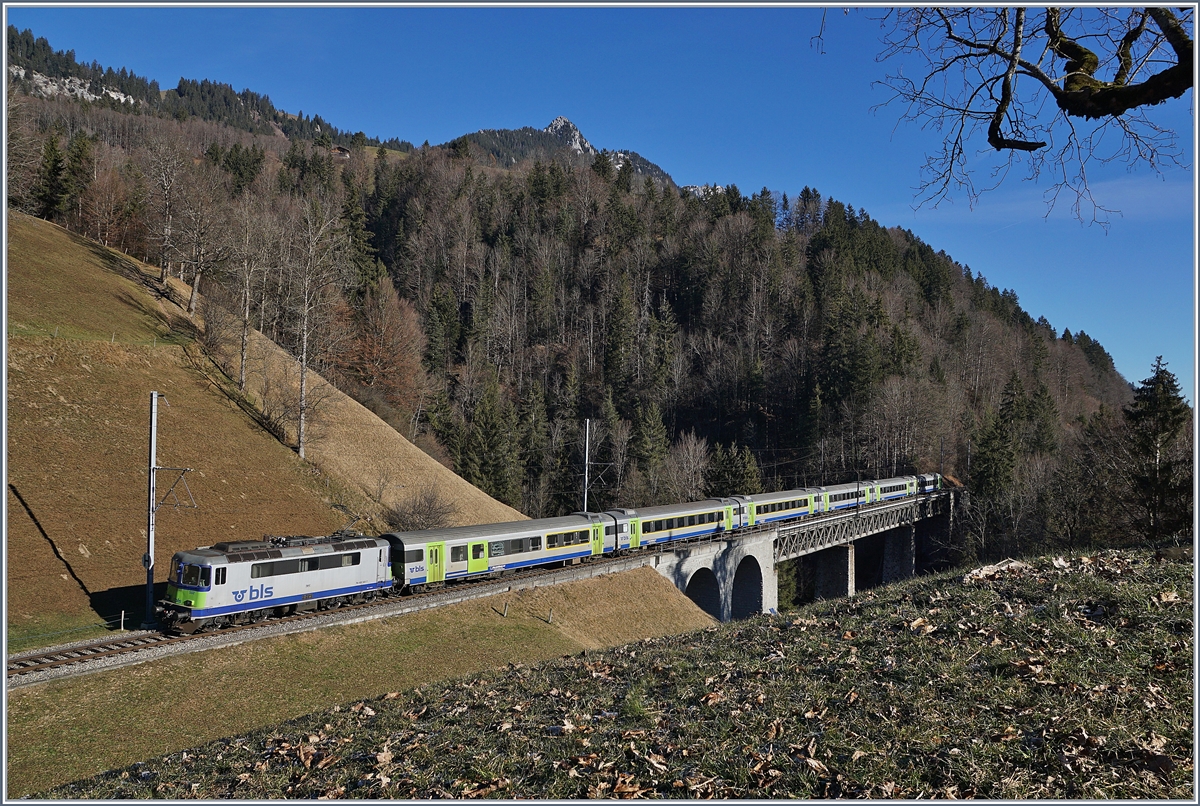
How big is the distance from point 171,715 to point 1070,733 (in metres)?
17.4

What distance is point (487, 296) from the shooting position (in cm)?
8931

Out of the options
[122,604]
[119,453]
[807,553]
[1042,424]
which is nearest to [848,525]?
[807,553]

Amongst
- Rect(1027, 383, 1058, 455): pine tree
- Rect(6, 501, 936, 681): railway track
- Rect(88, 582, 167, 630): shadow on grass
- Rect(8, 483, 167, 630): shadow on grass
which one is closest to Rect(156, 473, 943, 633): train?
Rect(6, 501, 936, 681): railway track

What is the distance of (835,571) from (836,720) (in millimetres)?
51053

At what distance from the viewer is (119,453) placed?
2716 centimetres

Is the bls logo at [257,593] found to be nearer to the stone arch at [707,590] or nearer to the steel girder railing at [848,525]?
the stone arch at [707,590]

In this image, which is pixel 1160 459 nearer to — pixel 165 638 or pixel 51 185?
pixel 165 638

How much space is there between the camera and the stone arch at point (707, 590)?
36938 millimetres

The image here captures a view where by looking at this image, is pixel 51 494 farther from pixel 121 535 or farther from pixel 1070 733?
pixel 1070 733

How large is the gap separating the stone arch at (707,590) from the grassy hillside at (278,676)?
9365mm

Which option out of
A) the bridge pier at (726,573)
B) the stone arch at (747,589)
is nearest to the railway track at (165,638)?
the bridge pier at (726,573)

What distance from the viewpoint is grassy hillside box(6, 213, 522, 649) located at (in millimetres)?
21250

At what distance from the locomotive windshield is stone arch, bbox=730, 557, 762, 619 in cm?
2940

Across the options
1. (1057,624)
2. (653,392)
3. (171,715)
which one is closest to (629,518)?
(171,715)
